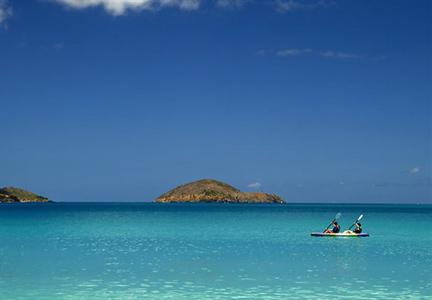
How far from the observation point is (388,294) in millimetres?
30047

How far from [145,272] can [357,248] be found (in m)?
24.8

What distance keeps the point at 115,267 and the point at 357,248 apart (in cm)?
2492

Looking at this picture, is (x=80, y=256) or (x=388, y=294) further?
(x=80, y=256)

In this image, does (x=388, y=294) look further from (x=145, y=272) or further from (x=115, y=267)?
(x=115, y=267)

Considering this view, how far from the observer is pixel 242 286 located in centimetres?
3183

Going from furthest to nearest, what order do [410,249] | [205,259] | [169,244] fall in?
[169,244] → [410,249] → [205,259]

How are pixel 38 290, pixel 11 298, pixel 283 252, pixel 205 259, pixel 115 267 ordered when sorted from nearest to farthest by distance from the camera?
pixel 11 298, pixel 38 290, pixel 115 267, pixel 205 259, pixel 283 252

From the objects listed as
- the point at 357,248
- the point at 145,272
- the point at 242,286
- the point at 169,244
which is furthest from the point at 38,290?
the point at 357,248

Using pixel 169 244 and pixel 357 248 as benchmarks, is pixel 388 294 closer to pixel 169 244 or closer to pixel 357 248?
pixel 357 248

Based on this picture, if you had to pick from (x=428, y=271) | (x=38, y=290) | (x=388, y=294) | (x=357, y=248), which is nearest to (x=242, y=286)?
(x=388, y=294)

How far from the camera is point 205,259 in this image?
44.4 meters

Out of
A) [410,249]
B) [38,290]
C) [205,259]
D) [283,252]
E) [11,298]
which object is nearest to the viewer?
[11,298]

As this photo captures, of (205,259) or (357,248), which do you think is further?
(357,248)

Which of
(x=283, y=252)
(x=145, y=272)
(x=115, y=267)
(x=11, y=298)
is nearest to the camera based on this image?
(x=11, y=298)
